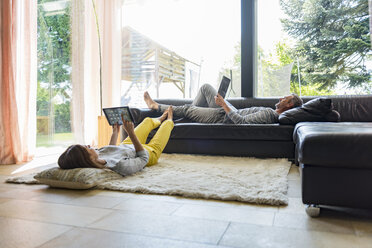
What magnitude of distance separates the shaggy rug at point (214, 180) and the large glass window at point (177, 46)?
208cm

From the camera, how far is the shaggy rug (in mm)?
1720

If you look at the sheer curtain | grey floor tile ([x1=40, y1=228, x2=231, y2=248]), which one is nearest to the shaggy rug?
grey floor tile ([x1=40, y1=228, x2=231, y2=248])

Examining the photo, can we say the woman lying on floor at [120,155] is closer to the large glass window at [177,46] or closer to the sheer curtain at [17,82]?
the sheer curtain at [17,82]

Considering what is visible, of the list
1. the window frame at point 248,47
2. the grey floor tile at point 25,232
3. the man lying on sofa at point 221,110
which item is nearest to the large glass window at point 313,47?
the window frame at point 248,47

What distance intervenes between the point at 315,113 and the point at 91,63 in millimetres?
3142

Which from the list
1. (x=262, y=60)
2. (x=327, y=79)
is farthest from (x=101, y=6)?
(x=327, y=79)

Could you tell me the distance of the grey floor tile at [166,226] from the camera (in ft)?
3.97

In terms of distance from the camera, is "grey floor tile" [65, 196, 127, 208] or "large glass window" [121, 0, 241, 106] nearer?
"grey floor tile" [65, 196, 127, 208]

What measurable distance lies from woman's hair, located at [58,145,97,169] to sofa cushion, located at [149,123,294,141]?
1395 mm

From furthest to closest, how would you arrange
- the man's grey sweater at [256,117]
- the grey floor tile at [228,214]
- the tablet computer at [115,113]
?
1. the man's grey sweater at [256,117]
2. the tablet computer at [115,113]
3. the grey floor tile at [228,214]

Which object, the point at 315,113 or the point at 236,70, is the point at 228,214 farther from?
the point at 236,70

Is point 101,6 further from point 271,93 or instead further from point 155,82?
point 271,93

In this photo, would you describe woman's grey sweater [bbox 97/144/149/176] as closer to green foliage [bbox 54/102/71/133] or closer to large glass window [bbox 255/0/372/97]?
green foliage [bbox 54/102/71/133]

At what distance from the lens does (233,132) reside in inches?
122
